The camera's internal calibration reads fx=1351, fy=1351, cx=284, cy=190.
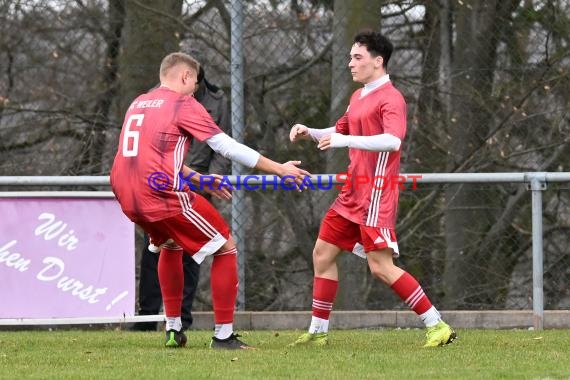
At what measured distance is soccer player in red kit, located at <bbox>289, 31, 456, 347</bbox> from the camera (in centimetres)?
809

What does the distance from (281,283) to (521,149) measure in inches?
95.3

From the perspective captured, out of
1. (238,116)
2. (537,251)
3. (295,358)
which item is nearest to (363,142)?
(295,358)

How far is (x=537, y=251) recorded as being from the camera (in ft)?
31.9

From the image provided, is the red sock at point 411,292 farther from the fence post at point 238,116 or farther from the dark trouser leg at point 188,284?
the fence post at point 238,116

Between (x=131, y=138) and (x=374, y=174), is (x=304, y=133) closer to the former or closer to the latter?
(x=374, y=174)

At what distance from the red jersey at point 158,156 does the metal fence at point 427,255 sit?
10.6ft

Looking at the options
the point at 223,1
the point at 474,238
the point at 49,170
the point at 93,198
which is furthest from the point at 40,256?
the point at 474,238

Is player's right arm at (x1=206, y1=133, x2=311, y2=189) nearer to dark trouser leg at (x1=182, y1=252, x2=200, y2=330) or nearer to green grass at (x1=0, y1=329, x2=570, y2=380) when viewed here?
green grass at (x1=0, y1=329, x2=570, y2=380)

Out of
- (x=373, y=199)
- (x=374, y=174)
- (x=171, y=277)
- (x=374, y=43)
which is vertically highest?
(x=374, y=43)

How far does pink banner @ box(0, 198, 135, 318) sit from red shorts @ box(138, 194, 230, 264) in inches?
69.9

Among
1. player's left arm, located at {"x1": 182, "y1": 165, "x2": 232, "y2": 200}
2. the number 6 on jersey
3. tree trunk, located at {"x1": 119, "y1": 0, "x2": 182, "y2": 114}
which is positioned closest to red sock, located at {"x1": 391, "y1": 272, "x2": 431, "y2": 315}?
player's left arm, located at {"x1": 182, "y1": 165, "x2": 232, "y2": 200}

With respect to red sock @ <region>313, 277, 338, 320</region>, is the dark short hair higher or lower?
higher

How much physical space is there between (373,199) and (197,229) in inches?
42.2

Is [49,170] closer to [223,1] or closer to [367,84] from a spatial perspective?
[223,1]
